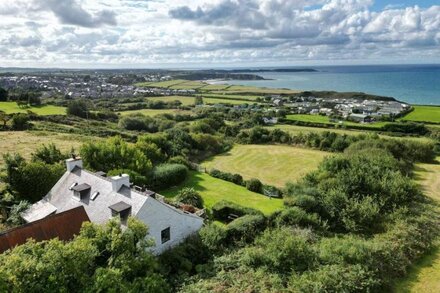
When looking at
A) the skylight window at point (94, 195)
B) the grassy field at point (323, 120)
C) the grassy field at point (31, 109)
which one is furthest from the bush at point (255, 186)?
the grassy field at point (31, 109)

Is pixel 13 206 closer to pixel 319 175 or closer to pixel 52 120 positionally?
pixel 319 175

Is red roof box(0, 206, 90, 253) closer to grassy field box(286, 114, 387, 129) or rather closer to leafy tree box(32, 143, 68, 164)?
leafy tree box(32, 143, 68, 164)

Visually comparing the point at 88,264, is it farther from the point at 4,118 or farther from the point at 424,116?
the point at 424,116

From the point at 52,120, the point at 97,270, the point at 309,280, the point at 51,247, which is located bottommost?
the point at 52,120

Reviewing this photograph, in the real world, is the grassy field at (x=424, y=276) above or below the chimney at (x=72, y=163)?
below

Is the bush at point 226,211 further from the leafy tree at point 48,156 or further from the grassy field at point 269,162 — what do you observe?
the leafy tree at point 48,156

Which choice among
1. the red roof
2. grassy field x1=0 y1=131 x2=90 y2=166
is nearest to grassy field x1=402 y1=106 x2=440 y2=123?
grassy field x1=0 y1=131 x2=90 y2=166

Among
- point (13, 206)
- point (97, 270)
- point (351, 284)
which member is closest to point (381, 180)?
point (351, 284)
